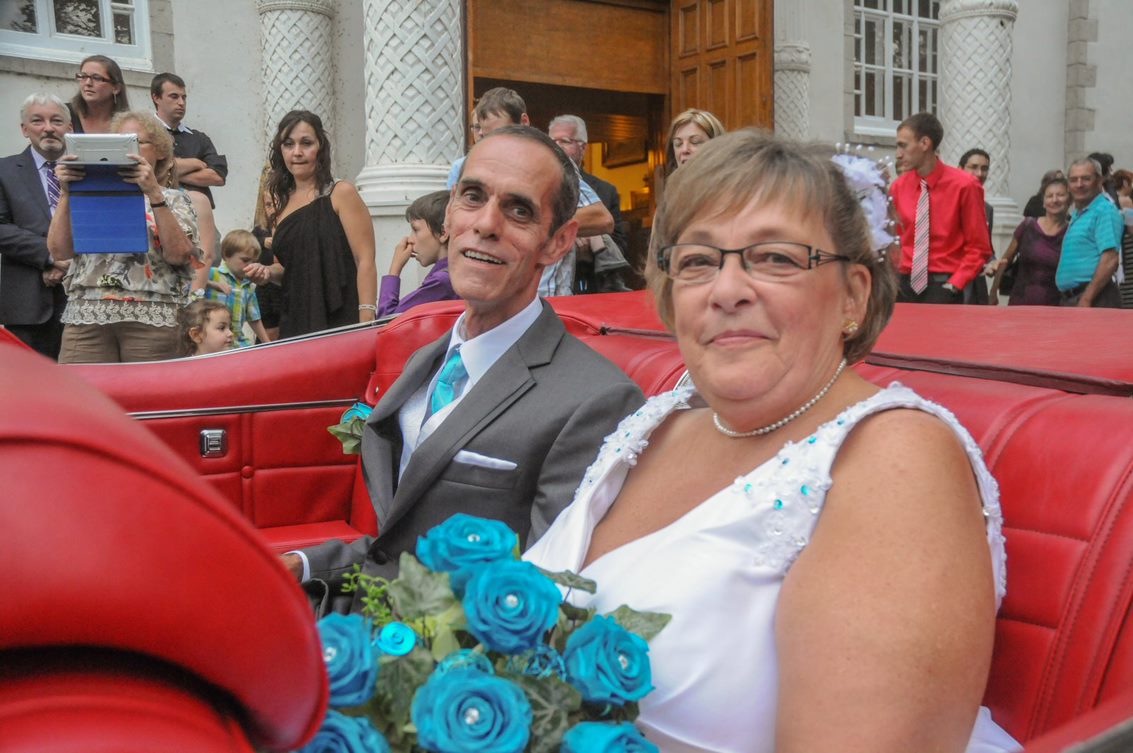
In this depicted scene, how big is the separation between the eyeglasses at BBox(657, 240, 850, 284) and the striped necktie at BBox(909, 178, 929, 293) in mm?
4544

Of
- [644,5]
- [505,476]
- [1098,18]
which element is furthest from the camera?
[1098,18]

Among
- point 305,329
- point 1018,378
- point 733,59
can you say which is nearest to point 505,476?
point 1018,378

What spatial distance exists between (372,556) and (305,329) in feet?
8.79

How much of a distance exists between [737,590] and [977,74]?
10137 millimetres

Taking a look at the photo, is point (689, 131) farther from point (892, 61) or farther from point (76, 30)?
point (892, 61)

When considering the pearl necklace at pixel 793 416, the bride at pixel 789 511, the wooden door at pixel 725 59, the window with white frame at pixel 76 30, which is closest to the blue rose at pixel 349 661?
the bride at pixel 789 511

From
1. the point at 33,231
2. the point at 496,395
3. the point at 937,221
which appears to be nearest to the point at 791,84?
the point at 937,221

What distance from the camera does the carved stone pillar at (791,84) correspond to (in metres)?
10.2

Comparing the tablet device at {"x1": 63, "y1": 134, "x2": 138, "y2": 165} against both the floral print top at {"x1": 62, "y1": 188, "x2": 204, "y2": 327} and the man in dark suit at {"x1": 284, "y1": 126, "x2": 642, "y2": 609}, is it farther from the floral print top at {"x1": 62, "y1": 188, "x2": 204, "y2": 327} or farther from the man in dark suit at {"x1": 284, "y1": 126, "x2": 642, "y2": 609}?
the man in dark suit at {"x1": 284, "y1": 126, "x2": 642, "y2": 609}

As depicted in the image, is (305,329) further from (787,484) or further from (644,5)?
(644,5)

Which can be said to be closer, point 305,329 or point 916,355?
point 916,355

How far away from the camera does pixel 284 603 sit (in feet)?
2.04

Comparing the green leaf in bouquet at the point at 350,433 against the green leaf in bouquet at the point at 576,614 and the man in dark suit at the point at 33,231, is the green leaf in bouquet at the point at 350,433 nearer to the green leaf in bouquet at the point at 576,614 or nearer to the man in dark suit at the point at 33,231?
the green leaf in bouquet at the point at 576,614

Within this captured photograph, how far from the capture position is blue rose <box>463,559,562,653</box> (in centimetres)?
98
